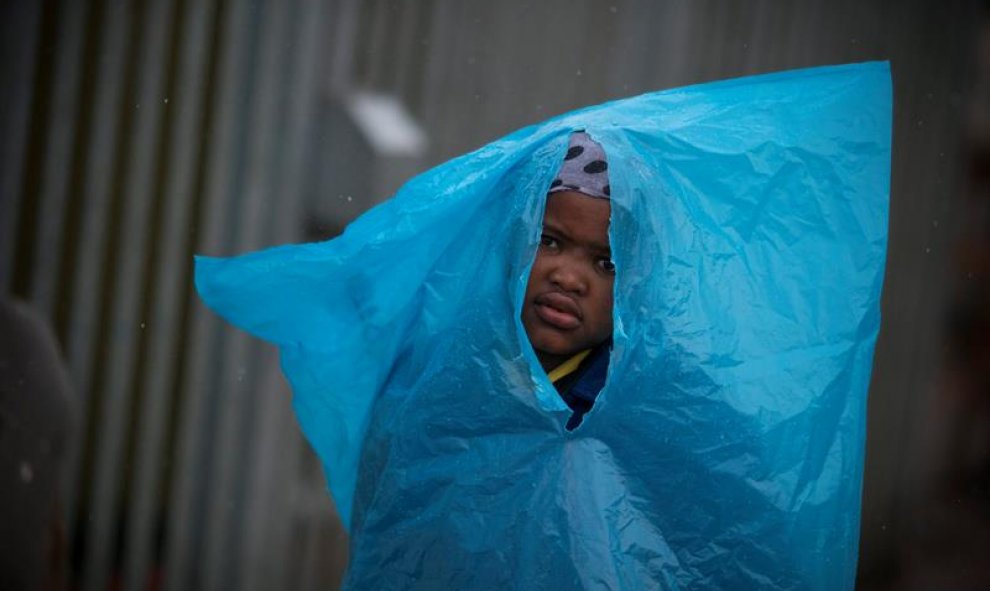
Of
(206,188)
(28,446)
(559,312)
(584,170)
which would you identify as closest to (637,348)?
(559,312)

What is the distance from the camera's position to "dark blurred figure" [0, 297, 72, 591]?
196 cm

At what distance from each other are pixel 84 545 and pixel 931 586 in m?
3.13

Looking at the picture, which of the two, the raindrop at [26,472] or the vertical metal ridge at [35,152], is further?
the vertical metal ridge at [35,152]

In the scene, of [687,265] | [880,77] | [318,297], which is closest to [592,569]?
[687,265]

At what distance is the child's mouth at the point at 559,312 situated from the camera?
1460mm

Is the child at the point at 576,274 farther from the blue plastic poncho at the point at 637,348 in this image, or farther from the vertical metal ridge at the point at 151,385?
the vertical metal ridge at the point at 151,385

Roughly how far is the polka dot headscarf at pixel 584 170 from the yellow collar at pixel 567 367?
247 millimetres

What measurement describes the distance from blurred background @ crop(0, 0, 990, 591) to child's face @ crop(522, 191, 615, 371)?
1.10 meters

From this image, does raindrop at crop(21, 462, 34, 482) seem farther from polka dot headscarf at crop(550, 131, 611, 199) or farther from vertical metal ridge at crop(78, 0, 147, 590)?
polka dot headscarf at crop(550, 131, 611, 199)

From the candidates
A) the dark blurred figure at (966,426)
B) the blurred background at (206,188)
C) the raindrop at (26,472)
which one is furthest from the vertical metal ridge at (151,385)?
the dark blurred figure at (966,426)

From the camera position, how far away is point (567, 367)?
1.52m

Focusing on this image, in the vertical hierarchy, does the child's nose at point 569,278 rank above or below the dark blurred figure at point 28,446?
above

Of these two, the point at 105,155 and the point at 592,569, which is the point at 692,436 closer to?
Answer: the point at 592,569

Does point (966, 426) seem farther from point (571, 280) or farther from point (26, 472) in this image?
point (26, 472)
